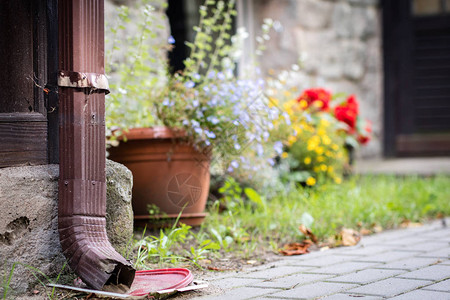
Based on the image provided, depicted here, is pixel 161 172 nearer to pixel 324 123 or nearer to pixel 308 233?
pixel 308 233

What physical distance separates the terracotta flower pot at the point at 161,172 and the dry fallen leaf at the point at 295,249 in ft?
1.85

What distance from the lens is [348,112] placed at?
5492 mm

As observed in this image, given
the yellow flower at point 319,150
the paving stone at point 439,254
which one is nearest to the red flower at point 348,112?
the yellow flower at point 319,150

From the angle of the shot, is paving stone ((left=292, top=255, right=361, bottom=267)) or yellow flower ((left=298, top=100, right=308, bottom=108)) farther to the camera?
yellow flower ((left=298, top=100, right=308, bottom=108))

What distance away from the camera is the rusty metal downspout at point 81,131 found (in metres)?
2.23

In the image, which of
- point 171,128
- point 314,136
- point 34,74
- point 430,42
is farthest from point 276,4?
point 34,74

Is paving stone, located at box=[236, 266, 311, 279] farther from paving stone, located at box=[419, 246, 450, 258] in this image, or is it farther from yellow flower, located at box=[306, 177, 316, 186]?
yellow flower, located at box=[306, 177, 316, 186]

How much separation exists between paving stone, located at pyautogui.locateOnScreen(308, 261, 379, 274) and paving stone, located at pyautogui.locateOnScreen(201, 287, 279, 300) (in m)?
0.42

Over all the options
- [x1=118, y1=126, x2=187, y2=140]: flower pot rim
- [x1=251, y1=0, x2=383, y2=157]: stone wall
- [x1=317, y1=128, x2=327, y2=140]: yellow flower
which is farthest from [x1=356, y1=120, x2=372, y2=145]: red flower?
[x1=118, y1=126, x2=187, y2=140]: flower pot rim

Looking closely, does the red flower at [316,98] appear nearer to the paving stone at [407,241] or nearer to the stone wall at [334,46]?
the stone wall at [334,46]

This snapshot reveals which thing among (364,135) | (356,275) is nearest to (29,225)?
(356,275)

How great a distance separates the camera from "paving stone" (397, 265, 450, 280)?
2.40 meters

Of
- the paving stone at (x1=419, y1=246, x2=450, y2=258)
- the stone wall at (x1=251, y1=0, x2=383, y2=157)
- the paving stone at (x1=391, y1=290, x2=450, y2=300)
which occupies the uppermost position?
the stone wall at (x1=251, y1=0, x2=383, y2=157)

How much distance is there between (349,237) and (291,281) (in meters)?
1.06
